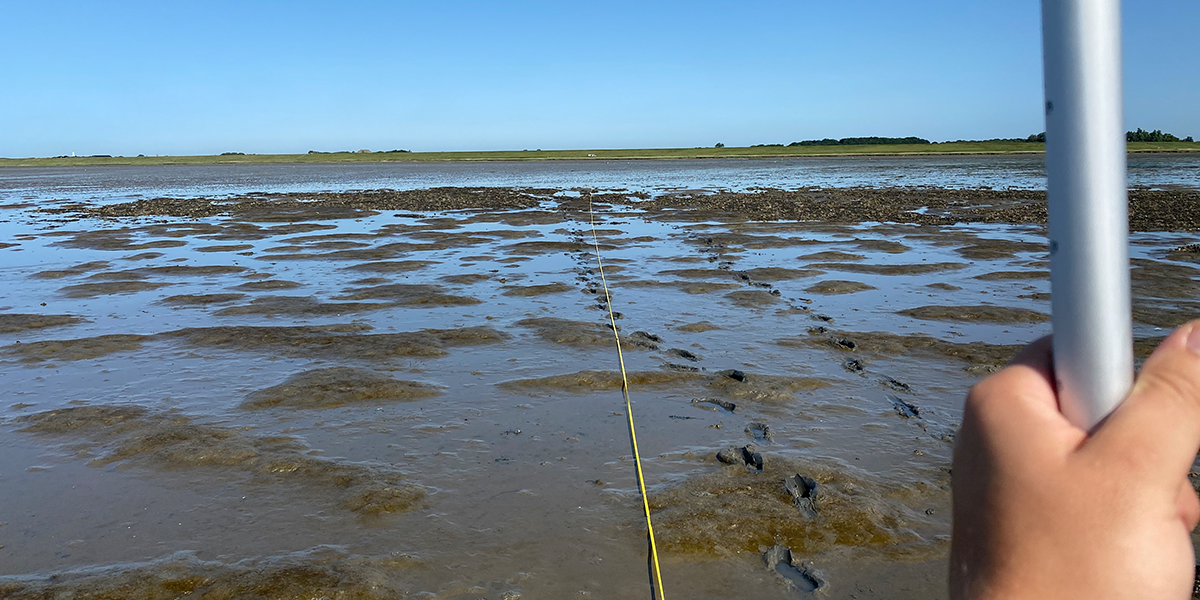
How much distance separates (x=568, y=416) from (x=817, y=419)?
2.33 meters

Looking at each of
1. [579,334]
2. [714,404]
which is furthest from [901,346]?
[579,334]

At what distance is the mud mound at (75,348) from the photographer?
1078 centimetres

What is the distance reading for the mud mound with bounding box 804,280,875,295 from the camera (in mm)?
14203

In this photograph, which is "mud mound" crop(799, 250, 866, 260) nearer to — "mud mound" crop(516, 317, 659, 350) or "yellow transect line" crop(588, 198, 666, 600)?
"yellow transect line" crop(588, 198, 666, 600)

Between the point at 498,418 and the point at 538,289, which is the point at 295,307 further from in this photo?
the point at 498,418

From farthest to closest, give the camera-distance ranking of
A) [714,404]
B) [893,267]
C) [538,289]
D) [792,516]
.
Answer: [893,267]
[538,289]
[714,404]
[792,516]

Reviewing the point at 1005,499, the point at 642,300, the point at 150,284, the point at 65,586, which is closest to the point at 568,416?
the point at 65,586

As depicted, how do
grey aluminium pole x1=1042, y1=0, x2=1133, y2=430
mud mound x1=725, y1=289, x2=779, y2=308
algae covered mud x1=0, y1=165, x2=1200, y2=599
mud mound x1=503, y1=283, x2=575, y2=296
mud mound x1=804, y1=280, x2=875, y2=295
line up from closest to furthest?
1. grey aluminium pole x1=1042, y1=0, x2=1133, y2=430
2. algae covered mud x1=0, y1=165, x2=1200, y2=599
3. mud mound x1=725, y1=289, x2=779, y2=308
4. mud mound x1=804, y1=280, x2=875, y2=295
5. mud mound x1=503, y1=283, x2=575, y2=296

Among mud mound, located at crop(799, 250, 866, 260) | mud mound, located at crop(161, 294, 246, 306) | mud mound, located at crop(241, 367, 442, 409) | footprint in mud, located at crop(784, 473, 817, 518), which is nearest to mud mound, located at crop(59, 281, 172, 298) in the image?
mud mound, located at crop(161, 294, 246, 306)

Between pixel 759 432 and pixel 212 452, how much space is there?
475cm

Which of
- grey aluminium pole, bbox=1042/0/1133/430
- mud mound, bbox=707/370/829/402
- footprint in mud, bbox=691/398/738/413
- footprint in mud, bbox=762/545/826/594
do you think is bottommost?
footprint in mud, bbox=762/545/826/594

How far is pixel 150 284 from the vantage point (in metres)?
16.3

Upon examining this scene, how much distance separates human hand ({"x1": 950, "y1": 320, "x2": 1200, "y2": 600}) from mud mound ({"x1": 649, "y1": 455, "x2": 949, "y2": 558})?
4.67 m

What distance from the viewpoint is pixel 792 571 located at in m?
4.98
